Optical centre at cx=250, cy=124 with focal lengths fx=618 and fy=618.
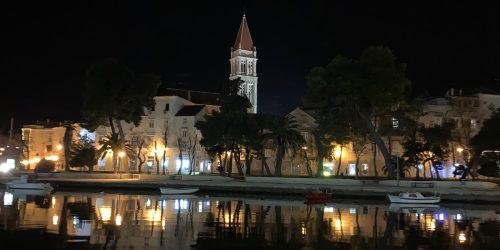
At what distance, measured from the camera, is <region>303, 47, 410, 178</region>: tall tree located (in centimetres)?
6250

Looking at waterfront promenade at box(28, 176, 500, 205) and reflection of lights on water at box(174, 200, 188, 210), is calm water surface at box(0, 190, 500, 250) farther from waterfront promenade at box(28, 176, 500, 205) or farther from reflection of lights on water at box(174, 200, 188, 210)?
waterfront promenade at box(28, 176, 500, 205)

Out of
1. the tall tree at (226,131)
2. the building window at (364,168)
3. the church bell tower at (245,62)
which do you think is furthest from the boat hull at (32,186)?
the church bell tower at (245,62)

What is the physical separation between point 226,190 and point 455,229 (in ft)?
108

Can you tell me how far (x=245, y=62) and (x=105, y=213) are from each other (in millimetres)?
87268

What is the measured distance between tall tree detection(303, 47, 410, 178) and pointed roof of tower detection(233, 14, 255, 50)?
5893 centimetres

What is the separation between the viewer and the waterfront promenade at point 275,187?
173ft

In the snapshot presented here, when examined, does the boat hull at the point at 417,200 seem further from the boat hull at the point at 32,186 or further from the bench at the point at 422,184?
the boat hull at the point at 32,186

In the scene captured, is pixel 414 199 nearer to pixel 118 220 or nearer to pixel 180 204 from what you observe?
pixel 180 204

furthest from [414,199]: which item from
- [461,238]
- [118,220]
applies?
[118,220]

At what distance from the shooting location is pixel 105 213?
38.6m

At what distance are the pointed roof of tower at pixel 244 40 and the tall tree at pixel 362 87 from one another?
58.9m

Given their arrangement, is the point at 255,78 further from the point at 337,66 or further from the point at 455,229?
the point at 455,229

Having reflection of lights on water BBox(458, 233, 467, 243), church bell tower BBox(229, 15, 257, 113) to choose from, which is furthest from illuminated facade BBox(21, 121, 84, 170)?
reflection of lights on water BBox(458, 233, 467, 243)

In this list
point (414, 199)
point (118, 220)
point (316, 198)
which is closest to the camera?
point (118, 220)
